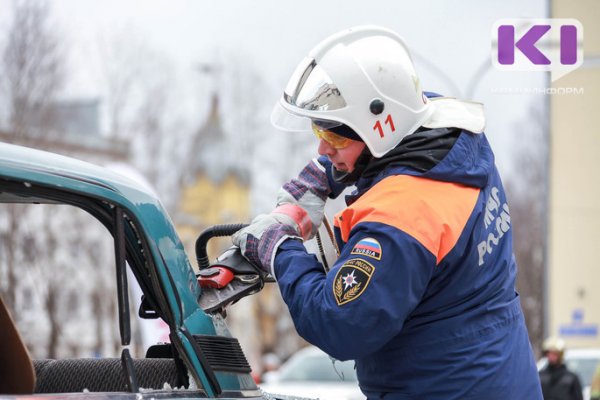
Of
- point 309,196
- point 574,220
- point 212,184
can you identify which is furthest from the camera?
point 212,184

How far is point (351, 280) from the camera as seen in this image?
2.74 m

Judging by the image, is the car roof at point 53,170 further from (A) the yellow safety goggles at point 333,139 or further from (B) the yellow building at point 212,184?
(B) the yellow building at point 212,184

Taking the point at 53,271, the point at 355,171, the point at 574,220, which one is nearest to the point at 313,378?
the point at 574,220

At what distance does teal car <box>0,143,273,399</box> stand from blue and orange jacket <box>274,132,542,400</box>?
21cm

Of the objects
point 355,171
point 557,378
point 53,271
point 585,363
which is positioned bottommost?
point 53,271

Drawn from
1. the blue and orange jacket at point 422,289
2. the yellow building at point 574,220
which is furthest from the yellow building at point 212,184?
the blue and orange jacket at point 422,289

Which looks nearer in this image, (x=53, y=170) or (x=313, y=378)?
(x=53, y=170)

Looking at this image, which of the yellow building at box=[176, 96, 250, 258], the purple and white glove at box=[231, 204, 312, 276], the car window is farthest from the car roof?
the yellow building at box=[176, 96, 250, 258]

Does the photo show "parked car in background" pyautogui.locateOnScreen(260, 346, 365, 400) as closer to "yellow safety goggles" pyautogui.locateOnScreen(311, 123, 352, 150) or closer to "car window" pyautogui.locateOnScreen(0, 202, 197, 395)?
"car window" pyautogui.locateOnScreen(0, 202, 197, 395)

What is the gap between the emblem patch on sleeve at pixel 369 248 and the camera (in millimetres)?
2723

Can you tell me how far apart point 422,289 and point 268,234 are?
18.1 inches

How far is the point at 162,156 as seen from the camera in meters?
31.5

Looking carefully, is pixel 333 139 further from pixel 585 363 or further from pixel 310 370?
pixel 585 363

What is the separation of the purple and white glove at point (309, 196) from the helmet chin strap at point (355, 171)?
0.07m
